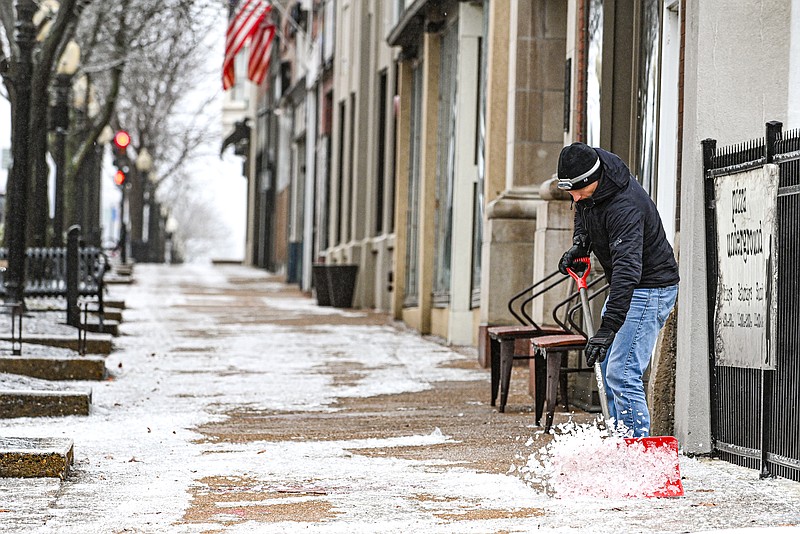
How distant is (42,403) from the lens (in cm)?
1018

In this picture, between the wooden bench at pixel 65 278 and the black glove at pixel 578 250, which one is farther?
the wooden bench at pixel 65 278

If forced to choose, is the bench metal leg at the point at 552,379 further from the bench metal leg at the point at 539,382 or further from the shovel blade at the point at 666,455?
the shovel blade at the point at 666,455

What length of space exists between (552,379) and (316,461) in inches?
73.0

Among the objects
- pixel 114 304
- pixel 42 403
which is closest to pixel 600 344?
pixel 42 403

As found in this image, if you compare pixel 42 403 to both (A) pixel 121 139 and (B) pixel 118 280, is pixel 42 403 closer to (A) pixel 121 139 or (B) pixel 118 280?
(B) pixel 118 280

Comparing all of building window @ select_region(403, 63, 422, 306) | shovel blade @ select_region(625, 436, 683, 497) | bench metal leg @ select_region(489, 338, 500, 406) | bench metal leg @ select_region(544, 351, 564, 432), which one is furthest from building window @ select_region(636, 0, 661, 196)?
building window @ select_region(403, 63, 422, 306)

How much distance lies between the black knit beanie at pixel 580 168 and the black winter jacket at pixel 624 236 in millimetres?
67

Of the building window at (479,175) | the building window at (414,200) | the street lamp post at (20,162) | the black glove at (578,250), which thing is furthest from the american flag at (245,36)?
the black glove at (578,250)

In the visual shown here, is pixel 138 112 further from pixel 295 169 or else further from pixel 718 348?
pixel 718 348

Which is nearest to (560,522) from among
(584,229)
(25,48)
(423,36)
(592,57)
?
→ (584,229)

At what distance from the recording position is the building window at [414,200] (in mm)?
22078

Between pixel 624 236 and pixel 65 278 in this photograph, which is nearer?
pixel 624 236

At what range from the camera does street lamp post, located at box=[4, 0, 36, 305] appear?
1620cm

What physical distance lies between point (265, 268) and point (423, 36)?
1392 inches
